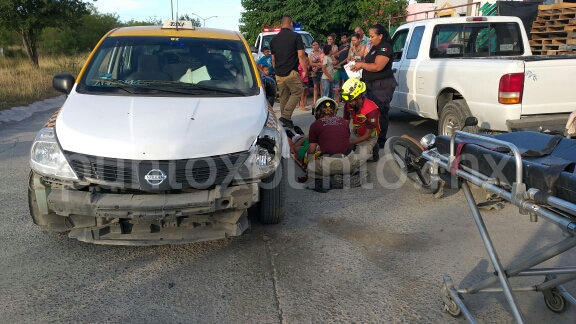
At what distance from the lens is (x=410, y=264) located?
3.87m

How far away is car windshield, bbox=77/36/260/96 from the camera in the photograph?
15.4ft

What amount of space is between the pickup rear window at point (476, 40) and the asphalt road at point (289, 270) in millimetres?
3559

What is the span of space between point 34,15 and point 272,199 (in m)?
25.1

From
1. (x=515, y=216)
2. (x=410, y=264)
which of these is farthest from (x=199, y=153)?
(x=515, y=216)

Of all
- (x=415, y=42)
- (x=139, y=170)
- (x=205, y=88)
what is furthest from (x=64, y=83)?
(x=415, y=42)

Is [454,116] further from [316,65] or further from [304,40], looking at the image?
[304,40]

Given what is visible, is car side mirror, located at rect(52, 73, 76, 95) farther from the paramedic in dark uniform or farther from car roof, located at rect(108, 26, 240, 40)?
the paramedic in dark uniform

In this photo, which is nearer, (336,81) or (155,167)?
(155,167)

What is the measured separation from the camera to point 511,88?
5.74 m

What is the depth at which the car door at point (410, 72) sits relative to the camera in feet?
26.4

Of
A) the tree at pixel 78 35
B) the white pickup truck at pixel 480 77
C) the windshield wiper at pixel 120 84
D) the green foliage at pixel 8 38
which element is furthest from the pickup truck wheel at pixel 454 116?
the green foliage at pixel 8 38

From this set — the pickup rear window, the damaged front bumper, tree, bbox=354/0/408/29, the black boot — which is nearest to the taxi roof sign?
the damaged front bumper

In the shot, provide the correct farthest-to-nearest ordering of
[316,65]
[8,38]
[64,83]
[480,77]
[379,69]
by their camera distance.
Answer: [8,38]
[316,65]
[379,69]
[480,77]
[64,83]

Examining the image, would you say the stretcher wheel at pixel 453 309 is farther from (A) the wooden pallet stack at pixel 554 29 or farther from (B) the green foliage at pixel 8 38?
Result: (B) the green foliage at pixel 8 38
